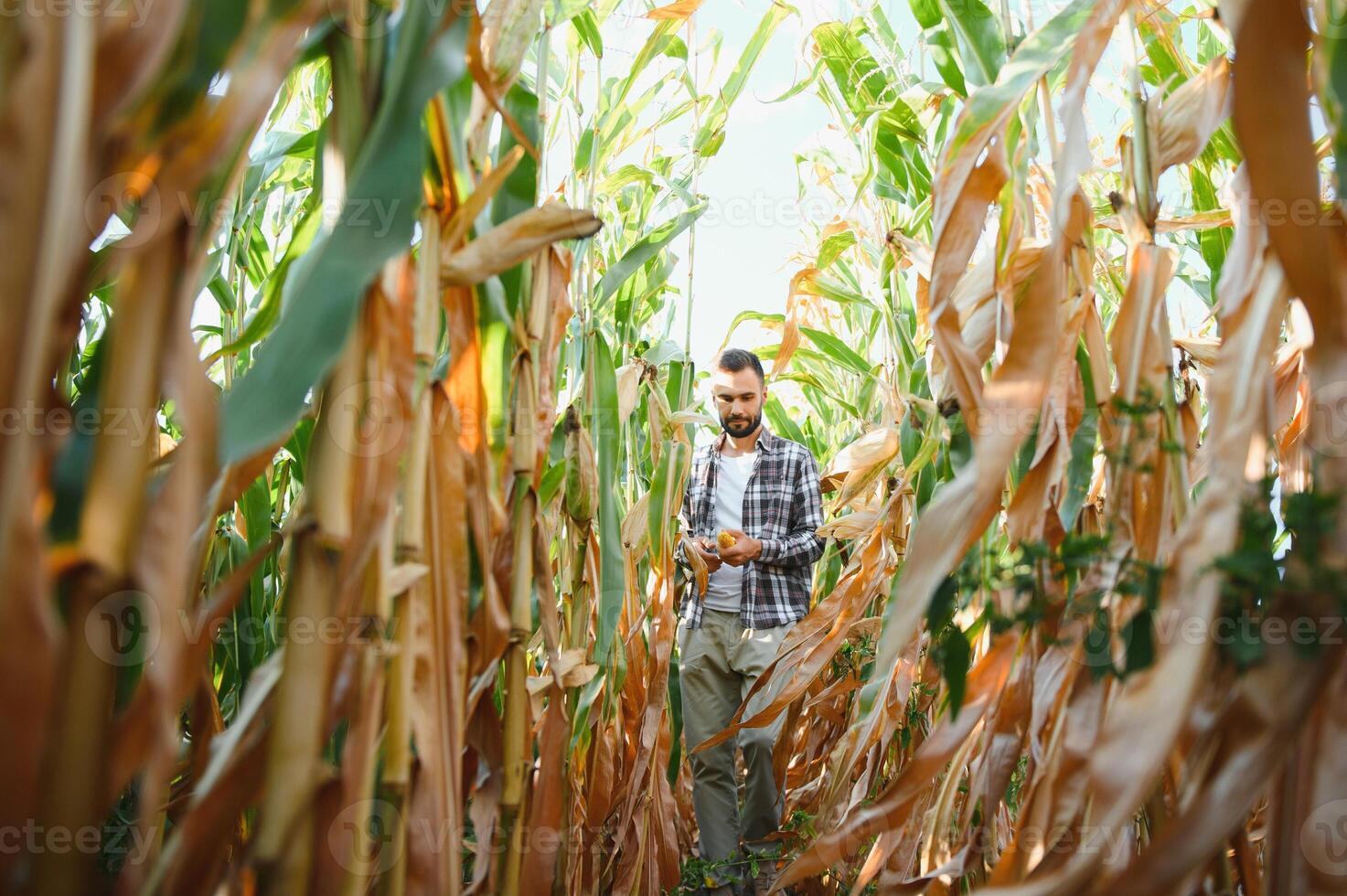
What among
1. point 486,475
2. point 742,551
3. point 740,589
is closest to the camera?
point 486,475

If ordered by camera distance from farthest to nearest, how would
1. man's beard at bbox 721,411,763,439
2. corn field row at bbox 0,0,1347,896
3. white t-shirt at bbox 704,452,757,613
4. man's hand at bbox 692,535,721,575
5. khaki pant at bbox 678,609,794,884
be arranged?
man's beard at bbox 721,411,763,439, white t-shirt at bbox 704,452,757,613, man's hand at bbox 692,535,721,575, khaki pant at bbox 678,609,794,884, corn field row at bbox 0,0,1347,896

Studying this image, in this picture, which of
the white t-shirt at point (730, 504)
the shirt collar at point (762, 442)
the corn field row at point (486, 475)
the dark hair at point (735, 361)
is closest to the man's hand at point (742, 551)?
the white t-shirt at point (730, 504)

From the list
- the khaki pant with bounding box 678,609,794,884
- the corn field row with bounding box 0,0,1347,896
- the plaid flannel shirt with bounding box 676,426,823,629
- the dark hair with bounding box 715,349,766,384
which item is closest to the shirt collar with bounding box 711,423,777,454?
the plaid flannel shirt with bounding box 676,426,823,629

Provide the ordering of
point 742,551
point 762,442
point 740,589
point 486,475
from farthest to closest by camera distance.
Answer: point 762,442 < point 740,589 < point 742,551 < point 486,475

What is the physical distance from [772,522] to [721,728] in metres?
0.55

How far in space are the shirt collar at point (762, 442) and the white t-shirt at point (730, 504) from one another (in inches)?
1.2

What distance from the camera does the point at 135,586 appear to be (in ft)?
1.56

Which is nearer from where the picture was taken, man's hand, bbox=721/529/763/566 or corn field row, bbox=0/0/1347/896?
corn field row, bbox=0/0/1347/896

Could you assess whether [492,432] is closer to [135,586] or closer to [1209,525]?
[135,586]

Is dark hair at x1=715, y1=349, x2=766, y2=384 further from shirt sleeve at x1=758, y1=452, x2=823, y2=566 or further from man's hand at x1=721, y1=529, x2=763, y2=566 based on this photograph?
man's hand at x1=721, y1=529, x2=763, y2=566

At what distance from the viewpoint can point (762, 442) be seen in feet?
8.36

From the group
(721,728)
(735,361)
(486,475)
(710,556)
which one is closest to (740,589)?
(710,556)

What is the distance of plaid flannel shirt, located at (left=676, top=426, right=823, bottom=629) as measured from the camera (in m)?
2.33

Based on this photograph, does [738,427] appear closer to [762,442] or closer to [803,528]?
[762,442]
